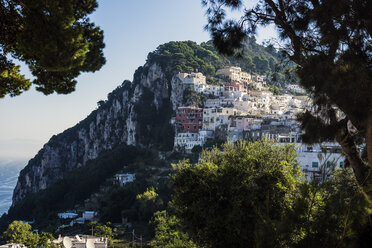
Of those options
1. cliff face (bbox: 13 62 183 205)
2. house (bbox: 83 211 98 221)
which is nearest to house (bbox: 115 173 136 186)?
house (bbox: 83 211 98 221)

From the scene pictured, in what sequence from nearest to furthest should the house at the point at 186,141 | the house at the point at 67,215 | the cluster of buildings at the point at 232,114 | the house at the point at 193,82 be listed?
the cluster of buildings at the point at 232,114
the house at the point at 67,215
the house at the point at 186,141
the house at the point at 193,82

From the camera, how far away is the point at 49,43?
6.34 meters

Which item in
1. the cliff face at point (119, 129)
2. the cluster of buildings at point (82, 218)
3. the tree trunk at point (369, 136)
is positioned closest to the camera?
the tree trunk at point (369, 136)

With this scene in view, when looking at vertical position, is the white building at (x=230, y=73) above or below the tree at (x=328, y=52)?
above

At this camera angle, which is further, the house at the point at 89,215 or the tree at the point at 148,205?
the house at the point at 89,215

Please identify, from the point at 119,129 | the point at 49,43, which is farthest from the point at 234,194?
the point at 119,129

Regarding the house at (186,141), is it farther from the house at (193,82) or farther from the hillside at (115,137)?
the house at (193,82)

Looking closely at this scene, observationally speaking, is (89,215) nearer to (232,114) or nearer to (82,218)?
(82,218)

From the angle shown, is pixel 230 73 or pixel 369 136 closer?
pixel 369 136

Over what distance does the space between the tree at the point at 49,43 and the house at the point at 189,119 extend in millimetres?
60018

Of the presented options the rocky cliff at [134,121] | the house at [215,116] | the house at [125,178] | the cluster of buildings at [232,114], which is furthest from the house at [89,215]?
the house at [215,116]

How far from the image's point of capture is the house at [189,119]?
6894cm

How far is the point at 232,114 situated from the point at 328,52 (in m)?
58.6

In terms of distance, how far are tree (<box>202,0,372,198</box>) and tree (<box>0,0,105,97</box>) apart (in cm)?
295
